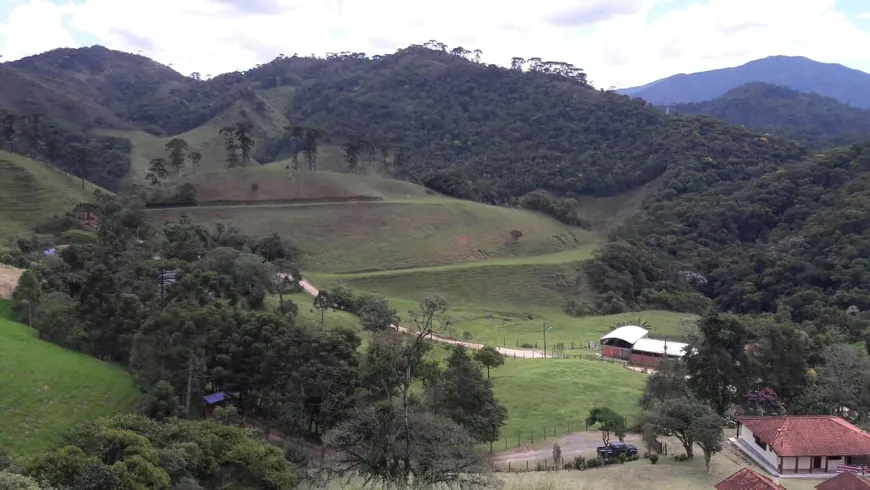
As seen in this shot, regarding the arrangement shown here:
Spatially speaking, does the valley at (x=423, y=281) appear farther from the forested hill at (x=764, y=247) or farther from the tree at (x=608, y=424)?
the forested hill at (x=764, y=247)

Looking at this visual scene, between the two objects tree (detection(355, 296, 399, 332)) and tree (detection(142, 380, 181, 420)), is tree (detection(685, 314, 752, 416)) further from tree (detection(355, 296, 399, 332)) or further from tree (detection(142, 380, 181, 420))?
tree (detection(142, 380, 181, 420))

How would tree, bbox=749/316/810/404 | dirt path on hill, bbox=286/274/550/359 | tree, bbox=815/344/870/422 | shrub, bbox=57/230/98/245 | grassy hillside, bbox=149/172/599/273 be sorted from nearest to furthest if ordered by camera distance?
1. tree, bbox=815/344/870/422
2. tree, bbox=749/316/810/404
3. dirt path on hill, bbox=286/274/550/359
4. shrub, bbox=57/230/98/245
5. grassy hillside, bbox=149/172/599/273

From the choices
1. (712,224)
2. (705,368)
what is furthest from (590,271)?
(705,368)

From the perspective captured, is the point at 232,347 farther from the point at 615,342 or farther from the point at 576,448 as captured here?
the point at 615,342

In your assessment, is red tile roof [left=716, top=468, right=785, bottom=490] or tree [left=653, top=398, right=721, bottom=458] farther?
tree [left=653, top=398, right=721, bottom=458]

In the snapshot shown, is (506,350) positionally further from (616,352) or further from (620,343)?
(620,343)

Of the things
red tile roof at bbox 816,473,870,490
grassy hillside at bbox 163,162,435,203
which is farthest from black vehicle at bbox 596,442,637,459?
grassy hillside at bbox 163,162,435,203
